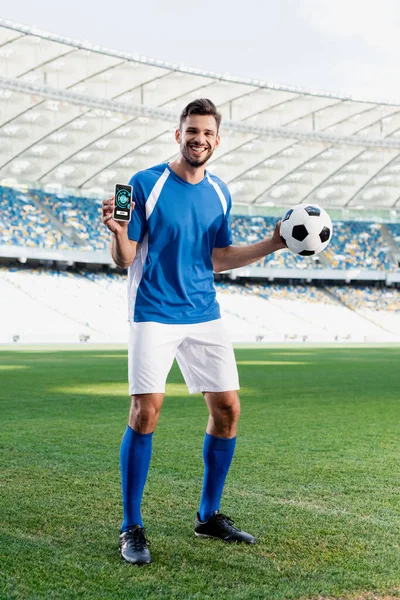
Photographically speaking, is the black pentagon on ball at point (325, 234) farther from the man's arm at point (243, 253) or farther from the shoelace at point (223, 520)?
the shoelace at point (223, 520)

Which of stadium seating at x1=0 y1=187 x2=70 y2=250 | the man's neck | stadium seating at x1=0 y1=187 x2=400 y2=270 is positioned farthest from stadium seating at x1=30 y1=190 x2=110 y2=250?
the man's neck

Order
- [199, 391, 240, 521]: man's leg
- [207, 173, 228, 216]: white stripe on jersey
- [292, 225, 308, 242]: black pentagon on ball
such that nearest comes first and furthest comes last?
[199, 391, 240, 521]: man's leg → [207, 173, 228, 216]: white stripe on jersey → [292, 225, 308, 242]: black pentagon on ball

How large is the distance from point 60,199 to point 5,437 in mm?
45029

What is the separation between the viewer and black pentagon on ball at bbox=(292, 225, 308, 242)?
13.6 ft

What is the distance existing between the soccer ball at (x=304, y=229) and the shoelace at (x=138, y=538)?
5.53 feet

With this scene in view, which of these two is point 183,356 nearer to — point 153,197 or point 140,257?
point 140,257

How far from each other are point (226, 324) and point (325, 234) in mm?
6061

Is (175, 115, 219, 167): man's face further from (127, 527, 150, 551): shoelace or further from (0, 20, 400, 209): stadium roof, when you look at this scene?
(0, 20, 400, 209): stadium roof

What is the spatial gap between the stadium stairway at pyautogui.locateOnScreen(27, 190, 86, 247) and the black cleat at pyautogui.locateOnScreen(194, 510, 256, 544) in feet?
152

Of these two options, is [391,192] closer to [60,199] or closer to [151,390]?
[60,199]

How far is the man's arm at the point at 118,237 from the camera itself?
3.53 metres

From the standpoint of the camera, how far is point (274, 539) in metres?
3.61

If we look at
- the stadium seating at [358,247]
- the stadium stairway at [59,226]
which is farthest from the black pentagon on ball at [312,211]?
the stadium seating at [358,247]

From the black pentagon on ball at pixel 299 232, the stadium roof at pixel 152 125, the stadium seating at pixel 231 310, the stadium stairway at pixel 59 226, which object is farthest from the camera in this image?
the stadium stairway at pixel 59 226
